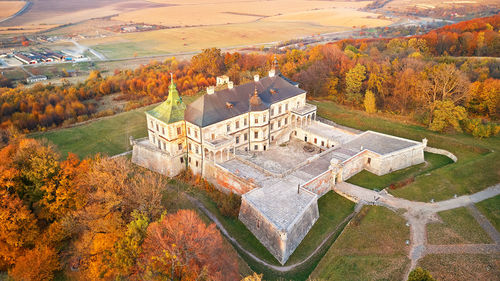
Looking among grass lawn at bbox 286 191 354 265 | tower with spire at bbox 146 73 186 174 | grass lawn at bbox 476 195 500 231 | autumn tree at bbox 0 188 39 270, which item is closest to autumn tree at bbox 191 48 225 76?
tower with spire at bbox 146 73 186 174

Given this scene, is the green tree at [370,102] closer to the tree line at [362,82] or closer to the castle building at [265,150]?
the tree line at [362,82]

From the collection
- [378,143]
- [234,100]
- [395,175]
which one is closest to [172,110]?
[234,100]

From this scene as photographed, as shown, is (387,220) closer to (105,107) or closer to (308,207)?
(308,207)

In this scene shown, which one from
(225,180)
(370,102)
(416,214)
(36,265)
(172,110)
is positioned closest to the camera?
(36,265)

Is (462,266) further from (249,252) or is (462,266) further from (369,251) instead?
(249,252)

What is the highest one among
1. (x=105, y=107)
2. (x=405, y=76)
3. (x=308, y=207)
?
(x=405, y=76)

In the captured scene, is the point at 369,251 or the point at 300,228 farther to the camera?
the point at 300,228

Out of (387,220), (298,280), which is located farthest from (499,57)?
(298,280)
